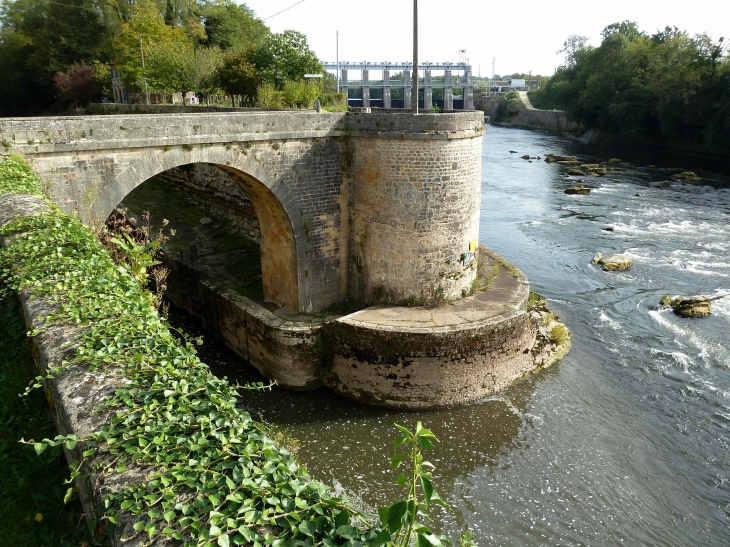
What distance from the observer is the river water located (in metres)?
9.45

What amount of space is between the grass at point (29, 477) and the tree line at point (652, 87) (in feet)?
139

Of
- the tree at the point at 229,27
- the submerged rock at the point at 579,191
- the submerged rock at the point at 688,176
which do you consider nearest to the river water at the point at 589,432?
the submerged rock at the point at 579,191

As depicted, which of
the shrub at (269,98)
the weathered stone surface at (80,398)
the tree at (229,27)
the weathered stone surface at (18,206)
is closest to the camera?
the weathered stone surface at (80,398)

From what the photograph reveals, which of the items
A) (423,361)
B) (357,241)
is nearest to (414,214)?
(357,241)

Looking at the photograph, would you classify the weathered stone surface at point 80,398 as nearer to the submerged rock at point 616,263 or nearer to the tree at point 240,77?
the submerged rock at point 616,263

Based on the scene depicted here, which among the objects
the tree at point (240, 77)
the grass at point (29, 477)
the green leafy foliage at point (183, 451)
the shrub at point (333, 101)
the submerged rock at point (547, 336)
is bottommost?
the submerged rock at point (547, 336)

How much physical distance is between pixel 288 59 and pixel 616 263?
47.5 feet

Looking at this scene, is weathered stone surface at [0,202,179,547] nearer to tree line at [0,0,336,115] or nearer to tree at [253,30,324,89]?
tree line at [0,0,336,115]

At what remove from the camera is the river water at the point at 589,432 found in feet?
31.0

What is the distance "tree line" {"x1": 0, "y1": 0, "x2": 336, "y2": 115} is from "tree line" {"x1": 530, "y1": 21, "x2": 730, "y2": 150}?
2821 centimetres

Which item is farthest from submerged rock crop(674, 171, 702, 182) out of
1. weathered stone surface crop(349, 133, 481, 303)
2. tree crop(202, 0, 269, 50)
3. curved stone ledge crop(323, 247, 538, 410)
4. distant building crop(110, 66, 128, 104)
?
distant building crop(110, 66, 128, 104)

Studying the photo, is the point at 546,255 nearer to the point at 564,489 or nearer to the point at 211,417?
the point at 564,489

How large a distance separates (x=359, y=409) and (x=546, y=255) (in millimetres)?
11918

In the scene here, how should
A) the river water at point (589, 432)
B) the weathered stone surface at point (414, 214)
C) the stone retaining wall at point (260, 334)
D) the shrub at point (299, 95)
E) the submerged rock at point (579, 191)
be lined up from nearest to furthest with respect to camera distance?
the river water at point (589, 432)
the weathered stone surface at point (414, 214)
the stone retaining wall at point (260, 334)
the shrub at point (299, 95)
the submerged rock at point (579, 191)
